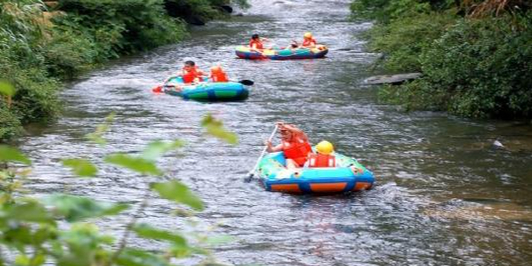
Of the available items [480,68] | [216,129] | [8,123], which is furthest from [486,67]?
[216,129]

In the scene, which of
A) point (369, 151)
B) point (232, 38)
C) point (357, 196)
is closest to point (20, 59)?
point (369, 151)

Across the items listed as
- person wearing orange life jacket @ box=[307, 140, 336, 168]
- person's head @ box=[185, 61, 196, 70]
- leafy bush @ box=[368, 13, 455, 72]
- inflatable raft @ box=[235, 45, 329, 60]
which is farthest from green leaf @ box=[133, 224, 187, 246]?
inflatable raft @ box=[235, 45, 329, 60]

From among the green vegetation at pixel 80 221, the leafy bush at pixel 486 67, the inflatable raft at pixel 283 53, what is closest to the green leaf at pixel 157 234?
the green vegetation at pixel 80 221

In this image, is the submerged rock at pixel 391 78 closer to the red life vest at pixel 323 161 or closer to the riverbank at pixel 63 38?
the riverbank at pixel 63 38

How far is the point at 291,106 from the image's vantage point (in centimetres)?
1549

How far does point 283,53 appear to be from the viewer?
2238cm

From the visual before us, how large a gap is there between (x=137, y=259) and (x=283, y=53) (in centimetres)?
2069

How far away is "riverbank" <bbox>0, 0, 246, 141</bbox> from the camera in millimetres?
13523

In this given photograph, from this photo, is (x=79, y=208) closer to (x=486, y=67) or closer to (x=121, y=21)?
(x=486, y=67)

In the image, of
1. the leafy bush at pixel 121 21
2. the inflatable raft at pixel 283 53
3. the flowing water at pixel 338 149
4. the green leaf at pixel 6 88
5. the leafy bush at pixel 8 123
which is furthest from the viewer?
the leafy bush at pixel 121 21

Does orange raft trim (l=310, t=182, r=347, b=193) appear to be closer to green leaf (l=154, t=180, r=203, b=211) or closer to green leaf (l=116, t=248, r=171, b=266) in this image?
green leaf (l=116, t=248, r=171, b=266)

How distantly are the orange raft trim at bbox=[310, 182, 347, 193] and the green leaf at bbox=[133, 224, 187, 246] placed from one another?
7875 millimetres

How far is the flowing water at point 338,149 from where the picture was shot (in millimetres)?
7863

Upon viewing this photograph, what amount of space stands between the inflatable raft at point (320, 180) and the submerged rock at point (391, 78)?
300 inches
